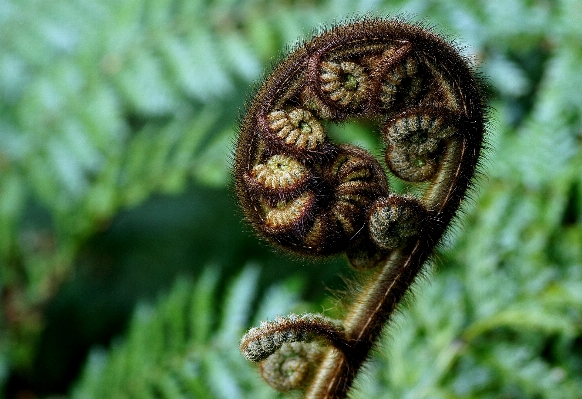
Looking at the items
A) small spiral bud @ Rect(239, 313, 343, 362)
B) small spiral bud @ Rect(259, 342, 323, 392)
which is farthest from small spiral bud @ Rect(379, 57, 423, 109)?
small spiral bud @ Rect(259, 342, 323, 392)

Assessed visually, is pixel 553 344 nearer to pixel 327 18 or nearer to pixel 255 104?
pixel 255 104

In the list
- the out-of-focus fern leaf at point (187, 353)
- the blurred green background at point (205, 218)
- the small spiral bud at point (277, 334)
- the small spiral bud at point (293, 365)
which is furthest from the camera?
the out-of-focus fern leaf at point (187, 353)

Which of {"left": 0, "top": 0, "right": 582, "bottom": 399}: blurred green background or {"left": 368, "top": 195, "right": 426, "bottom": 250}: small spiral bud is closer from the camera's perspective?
{"left": 368, "top": 195, "right": 426, "bottom": 250}: small spiral bud

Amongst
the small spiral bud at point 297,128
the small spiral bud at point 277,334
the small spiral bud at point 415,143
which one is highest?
the small spiral bud at point 297,128

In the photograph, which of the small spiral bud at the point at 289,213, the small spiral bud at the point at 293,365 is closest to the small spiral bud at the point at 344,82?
the small spiral bud at the point at 289,213

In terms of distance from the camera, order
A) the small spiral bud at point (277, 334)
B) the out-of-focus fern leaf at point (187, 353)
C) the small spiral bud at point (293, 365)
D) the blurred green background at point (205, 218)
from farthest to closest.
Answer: the out-of-focus fern leaf at point (187, 353) → the blurred green background at point (205, 218) → the small spiral bud at point (293, 365) → the small spiral bud at point (277, 334)

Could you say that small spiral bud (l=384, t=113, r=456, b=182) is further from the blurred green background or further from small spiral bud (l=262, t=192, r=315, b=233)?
the blurred green background

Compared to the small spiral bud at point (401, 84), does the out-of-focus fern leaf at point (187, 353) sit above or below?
below

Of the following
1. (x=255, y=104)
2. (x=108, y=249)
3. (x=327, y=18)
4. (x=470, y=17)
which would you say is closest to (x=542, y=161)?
(x=470, y=17)

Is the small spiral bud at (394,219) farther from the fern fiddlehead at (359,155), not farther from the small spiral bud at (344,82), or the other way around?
the small spiral bud at (344,82)
